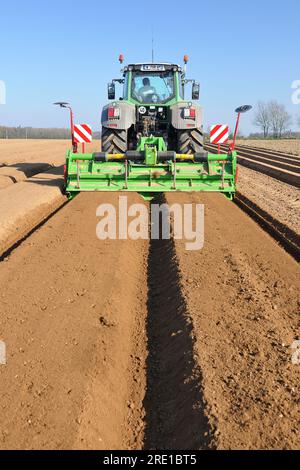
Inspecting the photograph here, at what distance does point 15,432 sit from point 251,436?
49.8 inches

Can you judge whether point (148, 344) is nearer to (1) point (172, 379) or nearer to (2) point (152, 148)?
(1) point (172, 379)

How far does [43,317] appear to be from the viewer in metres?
4.07

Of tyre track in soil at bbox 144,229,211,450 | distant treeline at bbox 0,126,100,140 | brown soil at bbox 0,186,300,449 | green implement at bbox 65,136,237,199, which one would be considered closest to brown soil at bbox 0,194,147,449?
brown soil at bbox 0,186,300,449

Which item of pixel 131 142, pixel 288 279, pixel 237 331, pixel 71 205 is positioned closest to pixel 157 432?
pixel 237 331

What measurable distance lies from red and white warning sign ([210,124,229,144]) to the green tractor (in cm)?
43

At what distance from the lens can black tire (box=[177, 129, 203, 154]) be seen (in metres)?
10.2

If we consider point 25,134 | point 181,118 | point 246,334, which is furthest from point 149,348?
point 25,134

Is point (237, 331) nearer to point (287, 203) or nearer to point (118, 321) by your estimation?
point (118, 321)

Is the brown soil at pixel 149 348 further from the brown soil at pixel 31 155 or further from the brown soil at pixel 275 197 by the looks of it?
the brown soil at pixel 31 155

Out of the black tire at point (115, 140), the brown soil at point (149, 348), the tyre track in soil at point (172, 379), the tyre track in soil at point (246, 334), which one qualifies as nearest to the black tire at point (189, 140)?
the black tire at point (115, 140)

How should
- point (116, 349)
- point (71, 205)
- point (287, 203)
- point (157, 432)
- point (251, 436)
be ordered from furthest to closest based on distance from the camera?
1. point (287, 203)
2. point (71, 205)
3. point (116, 349)
4. point (157, 432)
5. point (251, 436)

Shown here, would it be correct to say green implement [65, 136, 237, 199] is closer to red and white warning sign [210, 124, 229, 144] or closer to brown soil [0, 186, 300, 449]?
red and white warning sign [210, 124, 229, 144]

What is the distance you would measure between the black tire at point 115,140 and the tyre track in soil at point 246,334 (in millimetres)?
4047

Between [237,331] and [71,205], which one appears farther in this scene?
[71,205]
